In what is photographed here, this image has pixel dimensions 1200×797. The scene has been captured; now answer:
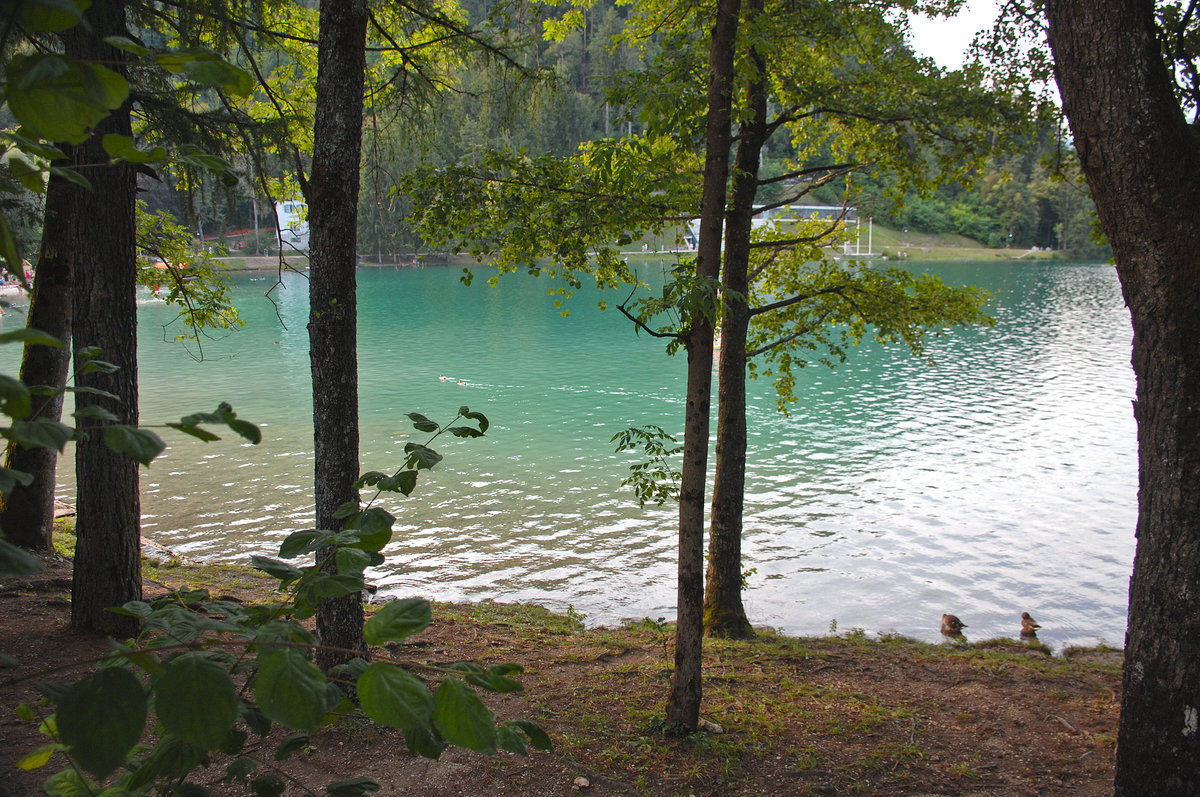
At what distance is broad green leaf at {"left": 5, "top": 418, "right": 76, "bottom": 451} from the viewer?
0.79 m

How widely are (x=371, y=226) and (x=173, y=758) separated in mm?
70391

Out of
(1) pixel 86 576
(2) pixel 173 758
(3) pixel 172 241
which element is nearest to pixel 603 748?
(1) pixel 86 576

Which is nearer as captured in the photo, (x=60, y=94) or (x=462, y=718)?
(x=60, y=94)

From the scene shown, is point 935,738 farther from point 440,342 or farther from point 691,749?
point 440,342

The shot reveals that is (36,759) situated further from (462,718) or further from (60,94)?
(60,94)

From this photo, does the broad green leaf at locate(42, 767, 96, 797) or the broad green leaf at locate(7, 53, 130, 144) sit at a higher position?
the broad green leaf at locate(7, 53, 130, 144)

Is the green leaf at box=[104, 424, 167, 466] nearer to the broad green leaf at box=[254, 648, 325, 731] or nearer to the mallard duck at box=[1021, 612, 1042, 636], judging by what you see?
the broad green leaf at box=[254, 648, 325, 731]

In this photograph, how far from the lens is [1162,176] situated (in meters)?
3.71

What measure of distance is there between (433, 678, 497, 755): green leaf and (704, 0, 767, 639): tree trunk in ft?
22.0

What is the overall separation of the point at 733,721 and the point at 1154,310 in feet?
11.6

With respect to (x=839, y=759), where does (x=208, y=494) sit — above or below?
below

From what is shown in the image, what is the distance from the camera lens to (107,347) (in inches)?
208

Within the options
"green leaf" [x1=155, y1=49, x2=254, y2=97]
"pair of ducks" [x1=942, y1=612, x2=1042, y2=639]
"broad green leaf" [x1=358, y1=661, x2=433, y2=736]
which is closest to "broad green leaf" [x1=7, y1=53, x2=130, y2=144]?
"green leaf" [x1=155, y1=49, x2=254, y2=97]

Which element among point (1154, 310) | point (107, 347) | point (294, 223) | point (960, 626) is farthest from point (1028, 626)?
point (107, 347)
